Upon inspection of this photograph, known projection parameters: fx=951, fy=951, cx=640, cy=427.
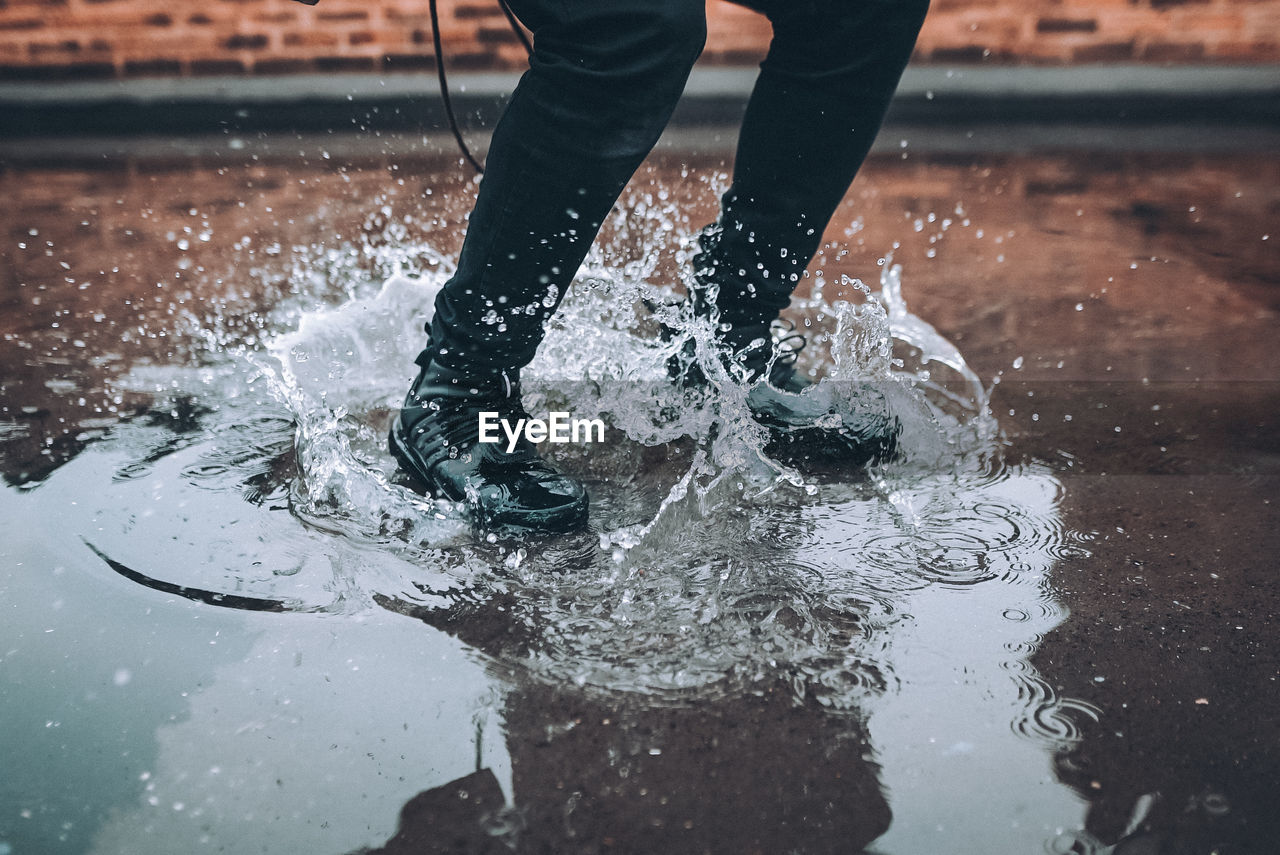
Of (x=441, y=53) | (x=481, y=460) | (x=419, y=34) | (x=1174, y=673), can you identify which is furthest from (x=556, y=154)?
(x=419, y=34)

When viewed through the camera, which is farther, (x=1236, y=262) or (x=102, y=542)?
(x=1236, y=262)

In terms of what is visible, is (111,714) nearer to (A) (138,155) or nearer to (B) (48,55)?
(A) (138,155)

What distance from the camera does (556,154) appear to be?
3.59 ft

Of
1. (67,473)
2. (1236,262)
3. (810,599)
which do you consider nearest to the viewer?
(810,599)

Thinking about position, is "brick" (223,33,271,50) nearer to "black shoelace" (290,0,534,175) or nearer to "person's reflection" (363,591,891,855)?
"black shoelace" (290,0,534,175)

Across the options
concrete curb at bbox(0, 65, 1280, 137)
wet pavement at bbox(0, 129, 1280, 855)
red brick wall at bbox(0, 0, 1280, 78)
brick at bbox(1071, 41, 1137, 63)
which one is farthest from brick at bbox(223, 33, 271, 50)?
brick at bbox(1071, 41, 1137, 63)

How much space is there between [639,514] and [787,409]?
311 mm

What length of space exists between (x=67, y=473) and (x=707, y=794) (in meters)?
1.03

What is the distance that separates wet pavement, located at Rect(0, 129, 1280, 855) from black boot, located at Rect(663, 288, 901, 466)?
0.07m

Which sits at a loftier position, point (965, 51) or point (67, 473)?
point (965, 51)

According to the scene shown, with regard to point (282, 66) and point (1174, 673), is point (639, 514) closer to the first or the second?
point (1174, 673)

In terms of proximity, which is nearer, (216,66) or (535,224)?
(535,224)

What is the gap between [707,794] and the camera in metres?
0.83

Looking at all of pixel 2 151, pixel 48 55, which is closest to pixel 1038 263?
pixel 2 151
